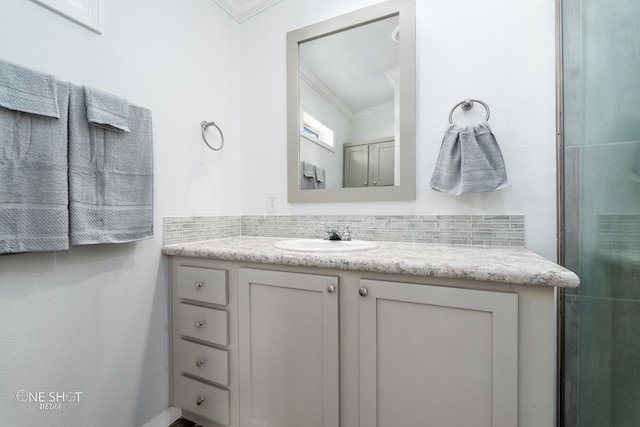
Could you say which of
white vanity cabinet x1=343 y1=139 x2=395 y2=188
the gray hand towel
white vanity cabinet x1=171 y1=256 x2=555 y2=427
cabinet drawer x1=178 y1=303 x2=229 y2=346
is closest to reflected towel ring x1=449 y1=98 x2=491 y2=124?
white vanity cabinet x1=343 y1=139 x2=395 y2=188

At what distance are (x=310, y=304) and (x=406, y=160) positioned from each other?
2.70 ft

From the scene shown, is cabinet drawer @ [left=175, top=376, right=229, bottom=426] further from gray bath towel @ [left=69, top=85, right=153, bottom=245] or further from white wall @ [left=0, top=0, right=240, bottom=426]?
gray bath towel @ [left=69, top=85, right=153, bottom=245]

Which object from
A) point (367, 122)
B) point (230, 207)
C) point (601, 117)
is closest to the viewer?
point (601, 117)

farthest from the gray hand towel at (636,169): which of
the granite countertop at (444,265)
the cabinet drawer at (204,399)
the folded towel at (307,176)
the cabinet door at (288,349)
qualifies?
the cabinet drawer at (204,399)

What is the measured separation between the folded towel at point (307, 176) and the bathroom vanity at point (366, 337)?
62 cm

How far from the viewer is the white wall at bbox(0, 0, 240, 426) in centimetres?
88

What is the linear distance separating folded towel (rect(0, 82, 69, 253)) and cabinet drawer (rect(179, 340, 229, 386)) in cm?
65

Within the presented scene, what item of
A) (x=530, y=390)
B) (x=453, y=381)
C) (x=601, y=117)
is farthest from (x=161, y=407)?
(x=601, y=117)

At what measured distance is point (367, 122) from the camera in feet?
4.65

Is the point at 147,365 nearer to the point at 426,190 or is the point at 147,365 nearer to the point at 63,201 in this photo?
the point at 63,201

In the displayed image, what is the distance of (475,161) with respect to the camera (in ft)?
3.72

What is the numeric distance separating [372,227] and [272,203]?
2.09 ft

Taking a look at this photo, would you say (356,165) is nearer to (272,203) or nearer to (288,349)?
(272,203)

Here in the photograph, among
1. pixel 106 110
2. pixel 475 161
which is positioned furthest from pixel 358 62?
pixel 106 110
